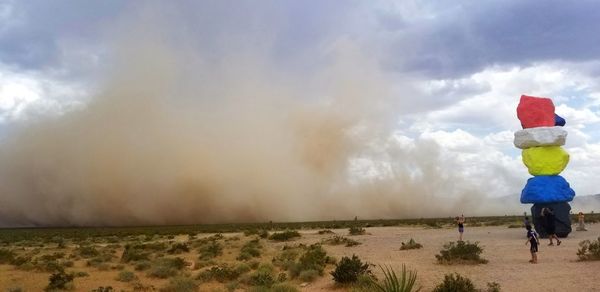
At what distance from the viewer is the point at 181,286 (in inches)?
630

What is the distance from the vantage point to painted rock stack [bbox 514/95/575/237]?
2669 cm

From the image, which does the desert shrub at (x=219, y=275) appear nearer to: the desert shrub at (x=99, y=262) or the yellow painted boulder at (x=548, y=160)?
the desert shrub at (x=99, y=262)

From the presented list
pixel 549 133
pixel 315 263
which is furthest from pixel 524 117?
pixel 315 263

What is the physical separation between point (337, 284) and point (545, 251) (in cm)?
1128

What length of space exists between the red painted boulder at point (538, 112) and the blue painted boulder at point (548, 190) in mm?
3359

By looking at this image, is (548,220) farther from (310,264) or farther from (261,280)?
(261,280)

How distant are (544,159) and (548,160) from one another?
0.72 ft

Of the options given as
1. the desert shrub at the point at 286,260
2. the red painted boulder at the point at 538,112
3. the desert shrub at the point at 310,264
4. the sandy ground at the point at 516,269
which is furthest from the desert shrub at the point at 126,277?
the red painted boulder at the point at 538,112

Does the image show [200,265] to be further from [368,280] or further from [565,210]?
[565,210]

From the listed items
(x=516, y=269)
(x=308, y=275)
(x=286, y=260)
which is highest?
(x=516, y=269)

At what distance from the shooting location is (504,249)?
22.9 metres

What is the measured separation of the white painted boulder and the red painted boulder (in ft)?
1.84

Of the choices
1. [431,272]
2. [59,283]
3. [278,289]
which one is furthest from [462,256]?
[59,283]

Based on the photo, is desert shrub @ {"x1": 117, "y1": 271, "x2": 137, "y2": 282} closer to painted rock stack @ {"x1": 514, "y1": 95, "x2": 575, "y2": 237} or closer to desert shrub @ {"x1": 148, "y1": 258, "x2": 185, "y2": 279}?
desert shrub @ {"x1": 148, "y1": 258, "x2": 185, "y2": 279}
